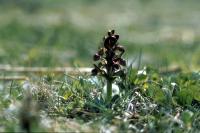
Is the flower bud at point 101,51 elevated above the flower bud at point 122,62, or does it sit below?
above

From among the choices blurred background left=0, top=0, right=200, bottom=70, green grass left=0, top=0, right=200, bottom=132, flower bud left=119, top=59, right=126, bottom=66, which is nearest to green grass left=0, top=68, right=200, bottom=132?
green grass left=0, top=0, right=200, bottom=132

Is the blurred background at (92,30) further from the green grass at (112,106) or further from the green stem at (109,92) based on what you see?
the green stem at (109,92)

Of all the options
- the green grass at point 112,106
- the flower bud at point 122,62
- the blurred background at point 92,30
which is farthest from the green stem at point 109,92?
the blurred background at point 92,30

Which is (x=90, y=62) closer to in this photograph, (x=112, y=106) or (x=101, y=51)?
(x=101, y=51)

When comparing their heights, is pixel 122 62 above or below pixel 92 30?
below

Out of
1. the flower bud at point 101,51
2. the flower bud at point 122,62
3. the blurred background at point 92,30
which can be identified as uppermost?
the blurred background at point 92,30

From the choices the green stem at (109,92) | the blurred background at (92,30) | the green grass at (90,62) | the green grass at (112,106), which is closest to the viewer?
the green grass at (112,106)

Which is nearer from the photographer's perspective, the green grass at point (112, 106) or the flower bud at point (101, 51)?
the green grass at point (112, 106)

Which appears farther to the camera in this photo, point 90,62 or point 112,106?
point 90,62

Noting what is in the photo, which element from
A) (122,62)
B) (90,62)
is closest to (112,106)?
(122,62)

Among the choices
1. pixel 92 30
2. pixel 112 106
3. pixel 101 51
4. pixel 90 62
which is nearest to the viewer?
pixel 112 106
